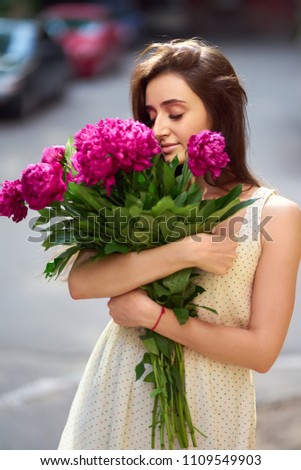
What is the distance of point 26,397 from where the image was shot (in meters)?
4.65

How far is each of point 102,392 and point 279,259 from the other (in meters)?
0.58

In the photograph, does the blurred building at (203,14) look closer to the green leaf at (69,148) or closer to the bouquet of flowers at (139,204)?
the green leaf at (69,148)

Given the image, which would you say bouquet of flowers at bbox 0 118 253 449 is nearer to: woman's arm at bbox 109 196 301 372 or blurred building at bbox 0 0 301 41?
woman's arm at bbox 109 196 301 372

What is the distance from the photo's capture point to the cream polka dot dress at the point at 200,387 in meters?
2.22

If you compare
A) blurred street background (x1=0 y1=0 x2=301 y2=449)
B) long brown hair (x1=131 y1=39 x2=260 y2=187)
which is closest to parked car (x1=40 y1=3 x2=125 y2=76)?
blurred street background (x1=0 y1=0 x2=301 y2=449)

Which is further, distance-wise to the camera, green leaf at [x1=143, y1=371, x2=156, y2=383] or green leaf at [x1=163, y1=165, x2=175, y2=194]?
green leaf at [x1=143, y1=371, x2=156, y2=383]

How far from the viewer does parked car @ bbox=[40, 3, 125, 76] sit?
15609 mm

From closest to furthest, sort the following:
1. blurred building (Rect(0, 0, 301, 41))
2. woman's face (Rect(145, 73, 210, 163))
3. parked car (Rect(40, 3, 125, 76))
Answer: woman's face (Rect(145, 73, 210, 163))
parked car (Rect(40, 3, 125, 76))
blurred building (Rect(0, 0, 301, 41))

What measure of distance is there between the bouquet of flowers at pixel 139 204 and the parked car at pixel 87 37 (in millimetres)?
13491

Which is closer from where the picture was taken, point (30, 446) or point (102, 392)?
point (102, 392)

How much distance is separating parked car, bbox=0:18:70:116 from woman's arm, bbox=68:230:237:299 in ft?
33.3

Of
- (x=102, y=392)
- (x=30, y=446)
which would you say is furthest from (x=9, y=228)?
(x=102, y=392)

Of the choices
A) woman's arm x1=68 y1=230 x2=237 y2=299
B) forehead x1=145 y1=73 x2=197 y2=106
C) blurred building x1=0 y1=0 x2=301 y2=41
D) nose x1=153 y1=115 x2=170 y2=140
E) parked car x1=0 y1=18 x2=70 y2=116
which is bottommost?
woman's arm x1=68 y1=230 x2=237 y2=299
